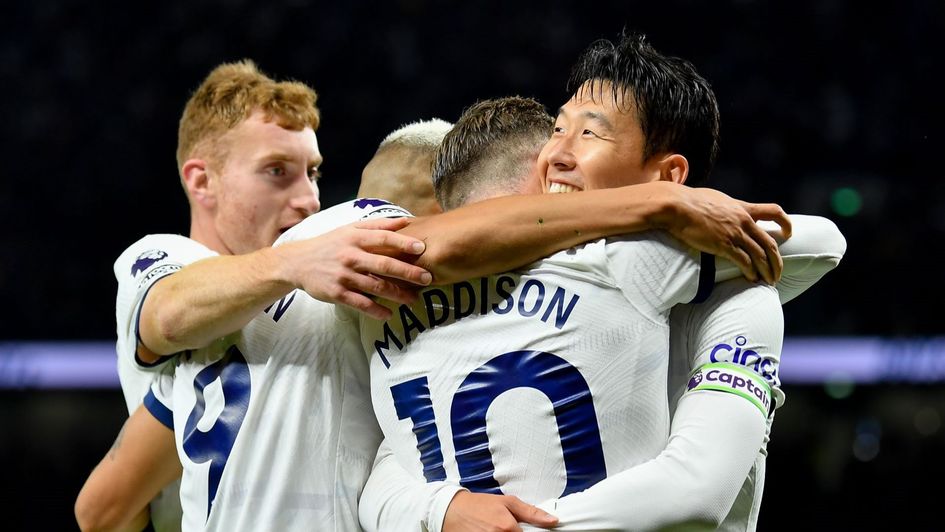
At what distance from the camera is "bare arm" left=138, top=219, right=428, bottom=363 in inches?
74.2

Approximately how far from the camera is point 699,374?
1.88 m

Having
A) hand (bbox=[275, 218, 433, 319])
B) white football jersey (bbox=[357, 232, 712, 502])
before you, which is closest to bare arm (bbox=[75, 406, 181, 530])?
hand (bbox=[275, 218, 433, 319])

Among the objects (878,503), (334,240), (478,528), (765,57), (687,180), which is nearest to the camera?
(478,528)

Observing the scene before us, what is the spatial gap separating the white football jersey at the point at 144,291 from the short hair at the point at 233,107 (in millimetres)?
514

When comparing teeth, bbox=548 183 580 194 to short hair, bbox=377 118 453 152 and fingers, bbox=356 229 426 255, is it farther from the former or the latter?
short hair, bbox=377 118 453 152

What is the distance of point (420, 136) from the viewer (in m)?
2.75

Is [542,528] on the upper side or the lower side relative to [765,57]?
lower

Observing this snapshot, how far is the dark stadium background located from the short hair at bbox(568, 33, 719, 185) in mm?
4751

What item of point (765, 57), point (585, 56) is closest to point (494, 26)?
point (765, 57)

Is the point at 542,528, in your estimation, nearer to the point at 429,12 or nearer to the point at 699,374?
the point at 699,374

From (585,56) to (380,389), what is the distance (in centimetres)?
87

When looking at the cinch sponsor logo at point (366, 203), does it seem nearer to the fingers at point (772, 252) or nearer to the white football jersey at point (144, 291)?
the white football jersey at point (144, 291)

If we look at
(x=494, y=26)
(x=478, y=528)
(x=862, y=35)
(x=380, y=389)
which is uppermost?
(x=862, y=35)

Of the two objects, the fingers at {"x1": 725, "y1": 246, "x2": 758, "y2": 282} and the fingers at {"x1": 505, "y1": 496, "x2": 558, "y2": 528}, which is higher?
the fingers at {"x1": 725, "y1": 246, "x2": 758, "y2": 282}
